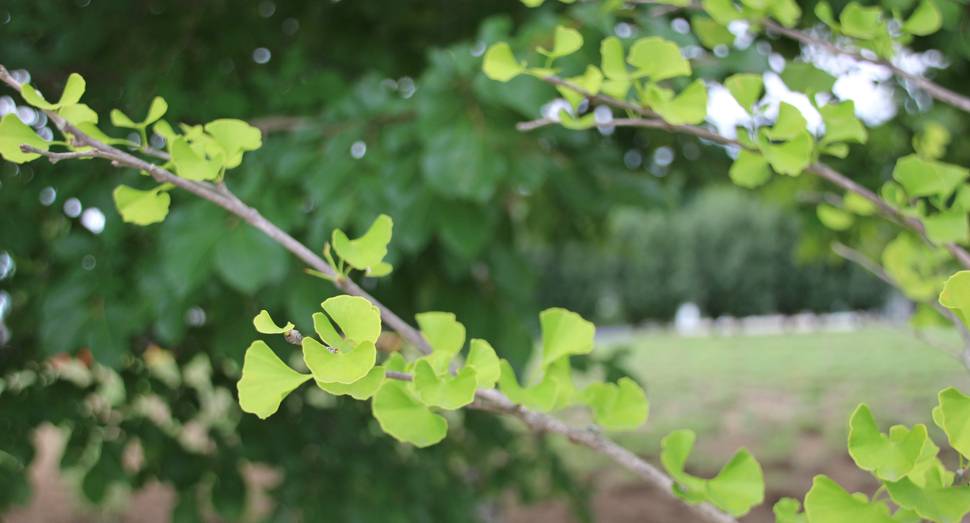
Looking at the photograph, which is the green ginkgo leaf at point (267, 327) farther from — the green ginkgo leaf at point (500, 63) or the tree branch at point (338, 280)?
the green ginkgo leaf at point (500, 63)

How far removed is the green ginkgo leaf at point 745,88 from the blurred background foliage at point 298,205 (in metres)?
0.37

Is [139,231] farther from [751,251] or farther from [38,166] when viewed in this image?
[751,251]

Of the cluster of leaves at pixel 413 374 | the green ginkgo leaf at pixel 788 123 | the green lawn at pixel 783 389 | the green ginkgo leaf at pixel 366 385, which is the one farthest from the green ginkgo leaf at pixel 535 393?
the green lawn at pixel 783 389

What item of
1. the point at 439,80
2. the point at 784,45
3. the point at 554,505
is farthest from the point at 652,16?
the point at 554,505

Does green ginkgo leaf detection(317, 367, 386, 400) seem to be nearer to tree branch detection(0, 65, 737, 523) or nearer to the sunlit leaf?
tree branch detection(0, 65, 737, 523)

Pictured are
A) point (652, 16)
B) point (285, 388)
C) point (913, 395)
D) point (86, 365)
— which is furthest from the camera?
point (913, 395)

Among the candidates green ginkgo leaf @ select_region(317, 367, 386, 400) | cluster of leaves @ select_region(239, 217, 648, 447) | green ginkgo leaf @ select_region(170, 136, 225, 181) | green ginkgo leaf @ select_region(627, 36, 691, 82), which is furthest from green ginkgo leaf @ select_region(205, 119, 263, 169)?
green ginkgo leaf @ select_region(627, 36, 691, 82)

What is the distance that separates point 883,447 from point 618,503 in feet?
12.0

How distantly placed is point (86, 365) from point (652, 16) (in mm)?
1620

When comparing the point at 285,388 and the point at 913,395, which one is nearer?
the point at 285,388

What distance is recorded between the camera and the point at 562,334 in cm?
52

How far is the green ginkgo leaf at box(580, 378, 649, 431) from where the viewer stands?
555 mm

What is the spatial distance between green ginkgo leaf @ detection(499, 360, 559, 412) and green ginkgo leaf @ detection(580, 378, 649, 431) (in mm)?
80

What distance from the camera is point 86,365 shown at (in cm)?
166
